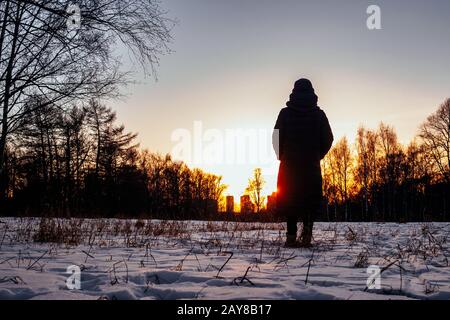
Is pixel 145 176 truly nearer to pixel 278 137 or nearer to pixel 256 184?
pixel 256 184

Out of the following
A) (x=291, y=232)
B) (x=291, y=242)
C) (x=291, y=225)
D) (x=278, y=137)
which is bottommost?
(x=291, y=242)

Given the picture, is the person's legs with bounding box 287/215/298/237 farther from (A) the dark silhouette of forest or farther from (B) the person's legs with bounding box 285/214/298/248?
(A) the dark silhouette of forest

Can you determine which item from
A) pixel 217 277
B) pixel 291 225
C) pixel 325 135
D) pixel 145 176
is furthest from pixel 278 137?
pixel 145 176

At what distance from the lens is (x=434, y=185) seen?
3597 centimetres

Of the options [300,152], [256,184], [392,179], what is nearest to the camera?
[300,152]

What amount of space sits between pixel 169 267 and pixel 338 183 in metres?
41.5

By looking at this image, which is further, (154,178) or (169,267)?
(154,178)

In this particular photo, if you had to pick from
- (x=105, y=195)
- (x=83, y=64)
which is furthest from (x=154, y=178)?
(x=83, y=64)

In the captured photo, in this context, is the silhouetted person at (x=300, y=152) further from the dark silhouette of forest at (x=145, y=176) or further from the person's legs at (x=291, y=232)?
the dark silhouette of forest at (x=145, y=176)

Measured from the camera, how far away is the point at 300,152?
5059 millimetres

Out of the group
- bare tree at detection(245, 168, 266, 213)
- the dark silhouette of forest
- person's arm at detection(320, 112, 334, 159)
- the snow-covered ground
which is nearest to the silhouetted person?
person's arm at detection(320, 112, 334, 159)

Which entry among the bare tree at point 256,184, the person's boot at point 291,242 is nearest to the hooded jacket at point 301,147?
the person's boot at point 291,242
